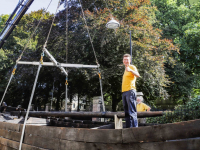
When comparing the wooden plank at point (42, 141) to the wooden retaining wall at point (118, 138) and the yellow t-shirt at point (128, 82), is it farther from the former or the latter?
the yellow t-shirt at point (128, 82)

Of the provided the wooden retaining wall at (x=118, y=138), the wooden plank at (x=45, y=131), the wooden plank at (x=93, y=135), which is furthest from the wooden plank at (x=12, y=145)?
the wooden plank at (x=93, y=135)

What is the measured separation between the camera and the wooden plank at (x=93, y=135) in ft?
6.27

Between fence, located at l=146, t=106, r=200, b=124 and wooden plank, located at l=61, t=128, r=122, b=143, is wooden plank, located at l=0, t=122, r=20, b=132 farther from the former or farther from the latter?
fence, located at l=146, t=106, r=200, b=124

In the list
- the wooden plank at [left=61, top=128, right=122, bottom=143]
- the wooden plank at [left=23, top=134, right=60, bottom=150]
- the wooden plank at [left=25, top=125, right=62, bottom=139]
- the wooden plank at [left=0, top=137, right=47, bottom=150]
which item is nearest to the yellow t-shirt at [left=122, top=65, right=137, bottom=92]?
the wooden plank at [left=61, top=128, right=122, bottom=143]

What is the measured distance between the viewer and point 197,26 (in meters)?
14.3

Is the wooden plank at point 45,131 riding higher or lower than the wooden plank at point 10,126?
higher

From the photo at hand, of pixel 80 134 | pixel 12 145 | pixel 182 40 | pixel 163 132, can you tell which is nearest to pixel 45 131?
pixel 80 134

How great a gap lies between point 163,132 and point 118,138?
0.51m

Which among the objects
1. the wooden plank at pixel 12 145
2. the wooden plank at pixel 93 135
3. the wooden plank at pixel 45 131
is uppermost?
the wooden plank at pixel 93 135

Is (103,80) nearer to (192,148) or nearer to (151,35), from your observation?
(151,35)

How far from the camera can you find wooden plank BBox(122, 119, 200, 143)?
1.48 m

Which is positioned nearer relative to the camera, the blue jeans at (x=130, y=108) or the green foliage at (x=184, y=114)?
the blue jeans at (x=130, y=108)

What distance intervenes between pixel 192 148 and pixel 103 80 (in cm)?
1051

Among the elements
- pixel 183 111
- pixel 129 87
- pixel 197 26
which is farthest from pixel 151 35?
pixel 129 87
